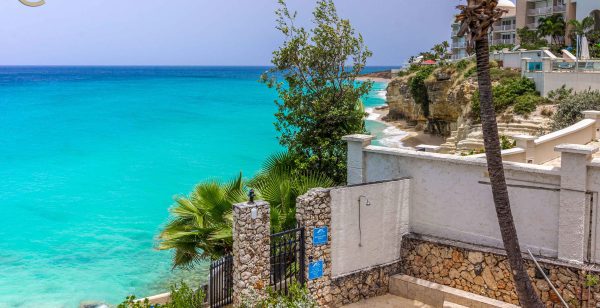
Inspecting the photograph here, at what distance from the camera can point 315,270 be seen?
11.2 meters

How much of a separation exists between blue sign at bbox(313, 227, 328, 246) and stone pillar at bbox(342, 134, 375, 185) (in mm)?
2183

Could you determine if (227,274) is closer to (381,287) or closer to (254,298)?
(254,298)

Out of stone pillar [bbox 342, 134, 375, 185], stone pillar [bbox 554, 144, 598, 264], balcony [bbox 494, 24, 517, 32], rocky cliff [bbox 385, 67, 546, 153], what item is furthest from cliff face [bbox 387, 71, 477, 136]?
balcony [bbox 494, 24, 517, 32]

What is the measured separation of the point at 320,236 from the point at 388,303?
2187mm

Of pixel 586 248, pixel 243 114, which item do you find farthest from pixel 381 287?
pixel 243 114

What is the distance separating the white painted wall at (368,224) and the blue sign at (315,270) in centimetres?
32

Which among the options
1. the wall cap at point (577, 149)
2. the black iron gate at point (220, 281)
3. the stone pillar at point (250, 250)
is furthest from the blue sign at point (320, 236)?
the wall cap at point (577, 149)

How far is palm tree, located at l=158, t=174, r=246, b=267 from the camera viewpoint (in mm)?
11602

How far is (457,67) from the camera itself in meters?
43.8

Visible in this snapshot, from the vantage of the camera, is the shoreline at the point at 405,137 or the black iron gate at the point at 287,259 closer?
the black iron gate at the point at 287,259

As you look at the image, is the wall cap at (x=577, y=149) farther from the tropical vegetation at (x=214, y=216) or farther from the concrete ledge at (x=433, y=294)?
the tropical vegetation at (x=214, y=216)

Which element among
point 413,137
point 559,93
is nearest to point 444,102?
point 413,137

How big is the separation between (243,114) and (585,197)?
276ft

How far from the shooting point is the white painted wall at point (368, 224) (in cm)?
1145
